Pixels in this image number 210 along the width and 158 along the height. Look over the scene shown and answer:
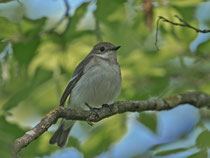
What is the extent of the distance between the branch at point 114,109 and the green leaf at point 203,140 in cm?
118

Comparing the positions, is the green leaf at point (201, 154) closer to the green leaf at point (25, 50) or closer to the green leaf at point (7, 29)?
the green leaf at point (25, 50)

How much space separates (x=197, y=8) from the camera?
3631 millimetres

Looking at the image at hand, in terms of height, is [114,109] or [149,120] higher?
[114,109]

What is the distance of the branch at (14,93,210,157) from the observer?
2533mm

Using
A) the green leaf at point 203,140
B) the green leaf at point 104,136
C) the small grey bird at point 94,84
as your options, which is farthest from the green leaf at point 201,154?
the small grey bird at point 94,84

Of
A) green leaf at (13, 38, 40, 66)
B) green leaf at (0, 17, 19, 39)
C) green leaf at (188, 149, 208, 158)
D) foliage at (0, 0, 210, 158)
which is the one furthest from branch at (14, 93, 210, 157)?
green leaf at (188, 149, 208, 158)

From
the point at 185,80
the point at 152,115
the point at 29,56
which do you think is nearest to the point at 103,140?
the point at 152,115

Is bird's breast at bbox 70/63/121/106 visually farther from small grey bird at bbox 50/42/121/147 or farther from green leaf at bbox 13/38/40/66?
green leaf at bbox 13/38/40/66

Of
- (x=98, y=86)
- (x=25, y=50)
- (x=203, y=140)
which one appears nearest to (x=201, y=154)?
(x=203, y=140)

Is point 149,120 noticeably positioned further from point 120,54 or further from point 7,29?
point 7,29

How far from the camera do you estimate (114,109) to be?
12.2ft

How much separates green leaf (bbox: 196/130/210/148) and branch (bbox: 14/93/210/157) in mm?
1184

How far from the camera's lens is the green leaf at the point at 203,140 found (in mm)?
2104

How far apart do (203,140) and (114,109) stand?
167cm
